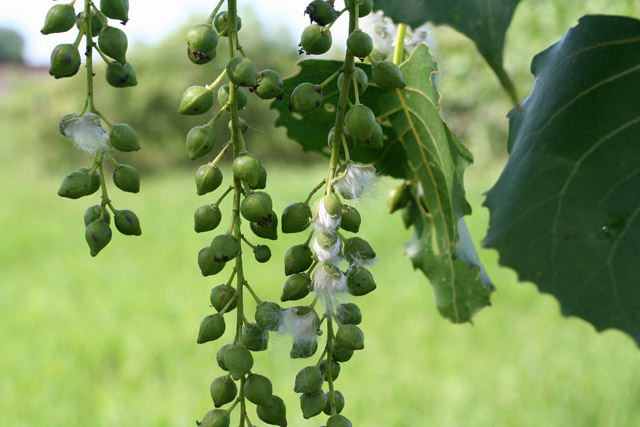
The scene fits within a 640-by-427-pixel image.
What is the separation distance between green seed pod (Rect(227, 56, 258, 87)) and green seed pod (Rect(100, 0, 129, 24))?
0.12 m

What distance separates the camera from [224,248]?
55 centimetres

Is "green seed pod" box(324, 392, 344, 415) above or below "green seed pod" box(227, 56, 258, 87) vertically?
below

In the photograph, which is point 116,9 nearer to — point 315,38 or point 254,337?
point 315,38

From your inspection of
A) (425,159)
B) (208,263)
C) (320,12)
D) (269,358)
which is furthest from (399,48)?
(269,358)

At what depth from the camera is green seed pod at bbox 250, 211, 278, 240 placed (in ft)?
1.79

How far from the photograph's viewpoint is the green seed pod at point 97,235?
1.90ft

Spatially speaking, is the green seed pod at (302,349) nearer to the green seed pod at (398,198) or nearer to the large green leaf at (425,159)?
the large green leaf at (425,159)

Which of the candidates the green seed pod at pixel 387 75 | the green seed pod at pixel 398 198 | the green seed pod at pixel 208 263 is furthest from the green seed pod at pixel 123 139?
the green seed pod at pixel 398 198

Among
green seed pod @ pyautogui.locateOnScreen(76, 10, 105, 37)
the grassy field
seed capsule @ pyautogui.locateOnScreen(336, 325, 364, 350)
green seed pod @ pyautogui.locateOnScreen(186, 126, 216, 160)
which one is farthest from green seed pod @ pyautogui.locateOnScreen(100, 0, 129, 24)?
the grassy field

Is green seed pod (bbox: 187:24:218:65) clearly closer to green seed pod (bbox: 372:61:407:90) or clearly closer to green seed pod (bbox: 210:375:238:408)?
green seed pod (bbox: 372:61:407:90)

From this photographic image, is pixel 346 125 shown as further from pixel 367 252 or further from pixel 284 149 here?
pixel 284 149

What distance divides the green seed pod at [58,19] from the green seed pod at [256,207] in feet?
0.70

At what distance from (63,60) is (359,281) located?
30 centimetres

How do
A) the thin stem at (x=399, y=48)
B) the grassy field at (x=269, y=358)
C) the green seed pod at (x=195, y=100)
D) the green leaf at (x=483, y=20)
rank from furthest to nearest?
1. the grassy field at (x=269, y=358)
2. the thin stem at (x=399, y=48)
3. the green seed pod at (x=195, y=100)
4. the green leaf at (x=483, y=20)
